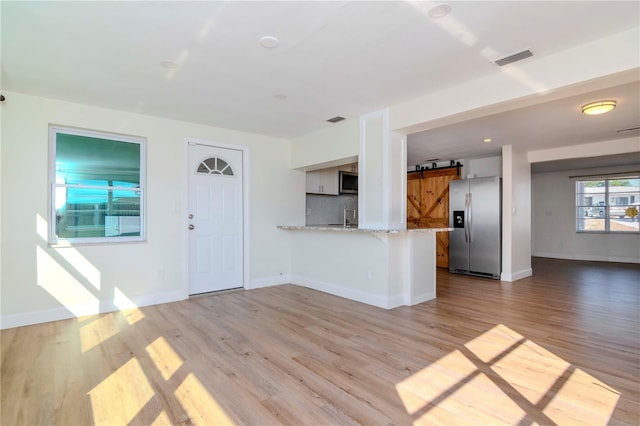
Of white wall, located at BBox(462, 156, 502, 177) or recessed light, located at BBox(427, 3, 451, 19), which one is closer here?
recessed light, located at BBox(427, 3, 451, 19)

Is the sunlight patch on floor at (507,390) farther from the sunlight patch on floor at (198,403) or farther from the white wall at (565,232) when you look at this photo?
the white wall at (565,232)

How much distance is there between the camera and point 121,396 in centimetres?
207

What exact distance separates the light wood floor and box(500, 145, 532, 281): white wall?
1664mm

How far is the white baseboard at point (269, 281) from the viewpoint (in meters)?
5.15

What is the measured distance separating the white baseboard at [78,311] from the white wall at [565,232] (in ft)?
31.3

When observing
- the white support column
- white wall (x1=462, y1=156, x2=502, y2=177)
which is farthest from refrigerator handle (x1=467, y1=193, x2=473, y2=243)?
the white support column

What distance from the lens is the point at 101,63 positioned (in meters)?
2.83

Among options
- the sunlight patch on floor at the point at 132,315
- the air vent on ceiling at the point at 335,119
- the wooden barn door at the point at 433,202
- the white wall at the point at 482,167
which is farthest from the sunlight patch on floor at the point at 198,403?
the white wall at the point at 482,167

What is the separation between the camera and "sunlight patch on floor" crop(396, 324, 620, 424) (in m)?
1.87

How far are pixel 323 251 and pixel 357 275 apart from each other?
2.55ft

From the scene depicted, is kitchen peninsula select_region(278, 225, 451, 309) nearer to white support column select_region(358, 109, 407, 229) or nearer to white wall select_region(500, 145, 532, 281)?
white support column select_region(358, 109, 407, 229)

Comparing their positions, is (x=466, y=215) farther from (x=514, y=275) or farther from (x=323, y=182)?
(x=323, y=182)

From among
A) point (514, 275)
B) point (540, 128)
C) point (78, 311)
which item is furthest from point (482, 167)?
point (78, 311)

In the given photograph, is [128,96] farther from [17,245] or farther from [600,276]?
[600,276]
